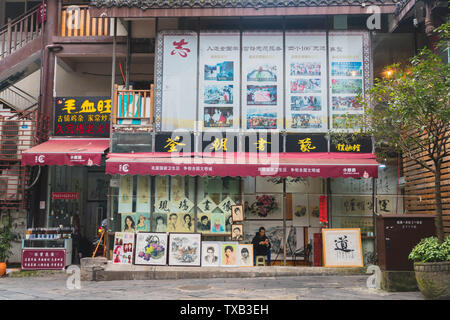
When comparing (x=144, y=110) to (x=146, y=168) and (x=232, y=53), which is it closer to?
(x=146, y=168)

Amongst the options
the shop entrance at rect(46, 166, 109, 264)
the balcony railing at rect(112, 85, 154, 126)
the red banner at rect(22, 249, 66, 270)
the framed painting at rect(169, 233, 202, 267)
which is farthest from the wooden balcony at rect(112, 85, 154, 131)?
the red banner at rect(22, 249, 66, 270)

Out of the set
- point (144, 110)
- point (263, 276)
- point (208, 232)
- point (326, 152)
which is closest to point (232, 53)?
point (144, 110)

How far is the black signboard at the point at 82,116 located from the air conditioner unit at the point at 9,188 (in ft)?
6.88

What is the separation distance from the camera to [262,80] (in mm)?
14109

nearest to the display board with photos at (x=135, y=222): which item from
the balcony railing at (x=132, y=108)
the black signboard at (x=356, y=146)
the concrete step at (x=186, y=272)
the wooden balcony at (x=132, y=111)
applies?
the concrete step at (x=186, y=272)

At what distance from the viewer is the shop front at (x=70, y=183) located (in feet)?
45.3

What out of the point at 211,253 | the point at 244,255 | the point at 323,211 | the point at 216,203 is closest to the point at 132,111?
the point at 216,203

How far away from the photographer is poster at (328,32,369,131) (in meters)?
13.9

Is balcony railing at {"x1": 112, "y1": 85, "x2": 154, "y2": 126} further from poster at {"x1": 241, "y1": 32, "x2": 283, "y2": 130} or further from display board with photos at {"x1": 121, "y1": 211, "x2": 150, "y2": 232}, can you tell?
poster at {"x1": 241, "y1": 32, "x2": 283, "y2": 130}

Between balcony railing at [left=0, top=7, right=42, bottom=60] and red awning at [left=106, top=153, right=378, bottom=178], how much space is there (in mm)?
6632

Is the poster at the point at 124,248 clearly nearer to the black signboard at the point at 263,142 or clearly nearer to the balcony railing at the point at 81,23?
the black signboard at the point at 263,142

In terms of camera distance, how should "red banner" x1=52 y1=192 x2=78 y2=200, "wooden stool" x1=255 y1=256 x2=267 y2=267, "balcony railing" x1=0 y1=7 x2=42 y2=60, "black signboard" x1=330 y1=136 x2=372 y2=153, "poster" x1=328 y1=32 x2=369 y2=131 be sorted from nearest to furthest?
1. "wooden stool" x1=255 y1=256 x2=267 y2=267
2. "black signboard" x1=330 y1=136 x2=372 y2=153
3. "poster" x1=328 y1=32 x2=369 y2=131
4. "balcony railing" x1=0 y1=7 x2=42 y2=60
5. "red banner" x1=52 y1=192 x2=78 y2=200

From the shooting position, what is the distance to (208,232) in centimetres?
1331

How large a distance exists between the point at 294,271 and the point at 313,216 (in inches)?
129
